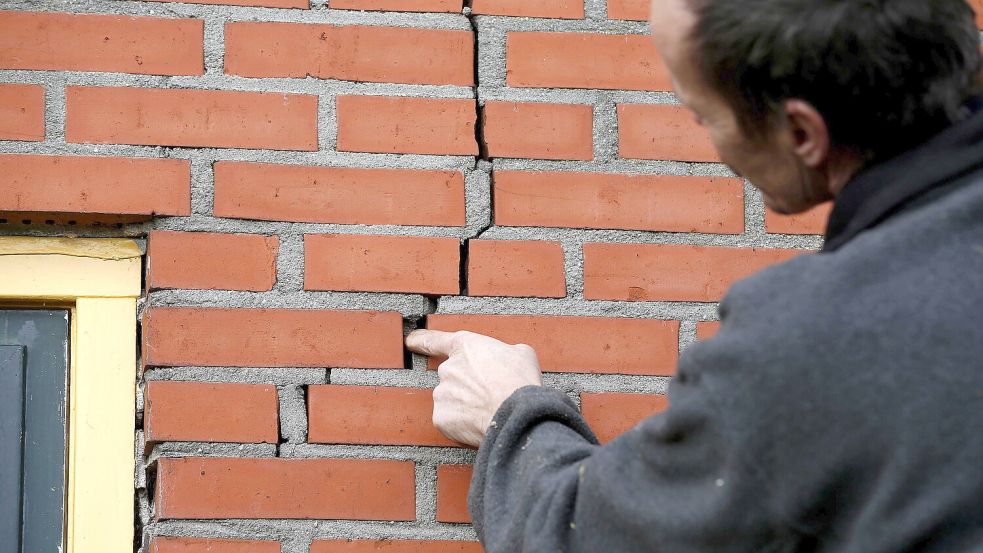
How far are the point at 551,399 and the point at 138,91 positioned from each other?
0.80 meters

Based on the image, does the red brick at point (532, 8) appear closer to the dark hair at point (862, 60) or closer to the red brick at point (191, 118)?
the red brick at point (191, 118)

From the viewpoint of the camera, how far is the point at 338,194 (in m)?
1.75

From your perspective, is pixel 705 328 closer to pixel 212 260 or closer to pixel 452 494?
pixel 452 494

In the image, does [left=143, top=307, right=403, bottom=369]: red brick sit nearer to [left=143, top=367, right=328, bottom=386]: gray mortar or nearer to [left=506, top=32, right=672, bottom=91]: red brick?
[left=143, top=367, right=328, bottom=386]: gray mortar

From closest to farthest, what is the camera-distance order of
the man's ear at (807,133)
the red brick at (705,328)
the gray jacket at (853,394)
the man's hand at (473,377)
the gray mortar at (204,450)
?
1. the gray jacket at (853,394)
2. the man's ear at (807,133)
3. the man's hand at (473,377)
4. the gray mortar at (204,450)
5. the red brick at (705,328)

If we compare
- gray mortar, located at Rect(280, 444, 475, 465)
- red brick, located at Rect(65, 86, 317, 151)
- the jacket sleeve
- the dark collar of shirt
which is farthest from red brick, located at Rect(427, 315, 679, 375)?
the dark collar of shirt

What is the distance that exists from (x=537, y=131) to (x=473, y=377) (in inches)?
16.6

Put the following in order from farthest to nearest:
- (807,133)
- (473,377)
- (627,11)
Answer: (627,11), (473,377), (807,133)

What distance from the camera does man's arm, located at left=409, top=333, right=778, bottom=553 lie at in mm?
1154

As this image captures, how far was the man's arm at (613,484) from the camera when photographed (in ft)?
3.79

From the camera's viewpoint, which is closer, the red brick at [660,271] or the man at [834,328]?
the man at [834,328]

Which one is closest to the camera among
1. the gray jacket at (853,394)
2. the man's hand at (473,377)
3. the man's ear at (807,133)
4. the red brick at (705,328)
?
the gray jacket at (853,394)

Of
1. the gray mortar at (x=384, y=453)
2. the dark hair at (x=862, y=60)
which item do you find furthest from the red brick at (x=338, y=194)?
the dark hair at (x=862, y=60)

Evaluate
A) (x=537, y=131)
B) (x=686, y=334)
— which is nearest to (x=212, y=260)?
(x=537, y=131)
